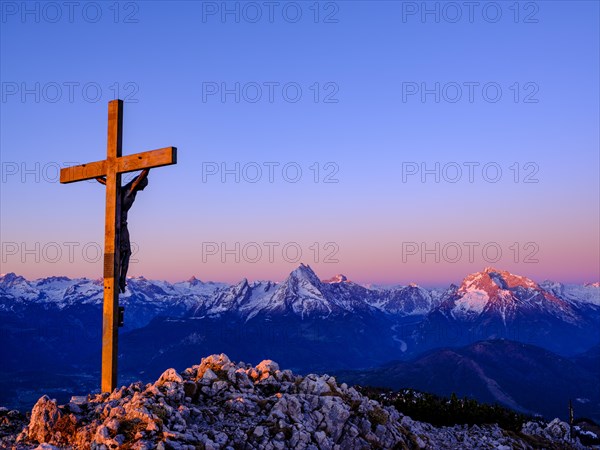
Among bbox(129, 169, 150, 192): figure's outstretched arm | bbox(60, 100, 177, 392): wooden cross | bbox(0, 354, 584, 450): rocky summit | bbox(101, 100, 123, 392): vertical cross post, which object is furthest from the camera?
bbox(129, 169, 150, 192): figure's outstretched arm

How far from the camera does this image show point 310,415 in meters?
14.3

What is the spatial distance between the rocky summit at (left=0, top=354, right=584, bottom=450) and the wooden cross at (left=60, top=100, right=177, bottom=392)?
1.47 metres

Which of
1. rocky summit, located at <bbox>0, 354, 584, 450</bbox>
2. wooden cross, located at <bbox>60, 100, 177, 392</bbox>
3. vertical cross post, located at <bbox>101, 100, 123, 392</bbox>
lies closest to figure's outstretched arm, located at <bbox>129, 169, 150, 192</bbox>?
wooden cross, located at <bbox>60, 100, 177, 392</bbox>

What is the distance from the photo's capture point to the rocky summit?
40.2 feet

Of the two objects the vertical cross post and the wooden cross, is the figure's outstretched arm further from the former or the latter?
the vertical cross post

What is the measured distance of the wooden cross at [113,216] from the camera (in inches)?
656

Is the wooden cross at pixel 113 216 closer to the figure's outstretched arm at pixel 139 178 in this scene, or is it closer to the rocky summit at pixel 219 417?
the figure's outstretched arm at pixel 139 178

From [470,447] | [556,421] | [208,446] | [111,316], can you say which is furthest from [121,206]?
[556,421]

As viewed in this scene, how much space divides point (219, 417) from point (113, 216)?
6.94 metres

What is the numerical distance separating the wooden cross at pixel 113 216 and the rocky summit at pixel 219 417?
147cm

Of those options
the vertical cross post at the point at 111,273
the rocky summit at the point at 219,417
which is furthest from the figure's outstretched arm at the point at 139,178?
the rocky summit at the point at 219,417

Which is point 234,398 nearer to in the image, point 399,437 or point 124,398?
point 124,398

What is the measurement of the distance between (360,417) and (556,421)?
19676 millimetres

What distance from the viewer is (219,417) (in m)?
13.6
